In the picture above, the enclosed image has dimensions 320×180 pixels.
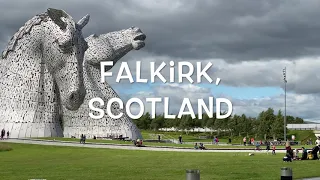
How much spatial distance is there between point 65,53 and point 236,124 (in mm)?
61928

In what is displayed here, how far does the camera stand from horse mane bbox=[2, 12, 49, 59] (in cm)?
4925

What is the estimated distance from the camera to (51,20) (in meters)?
48.5

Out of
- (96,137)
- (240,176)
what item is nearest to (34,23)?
(96,137)

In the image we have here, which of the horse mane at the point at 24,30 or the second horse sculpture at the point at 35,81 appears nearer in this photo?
the second horse sculpture at the point at 35,81

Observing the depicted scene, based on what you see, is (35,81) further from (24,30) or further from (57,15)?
(57,15)

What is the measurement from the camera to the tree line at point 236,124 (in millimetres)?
88625

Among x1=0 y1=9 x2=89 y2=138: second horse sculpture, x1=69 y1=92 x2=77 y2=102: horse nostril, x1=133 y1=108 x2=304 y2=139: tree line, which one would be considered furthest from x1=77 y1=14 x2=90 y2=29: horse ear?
x1=133 y1=108 x2=304 y2=139: tree line

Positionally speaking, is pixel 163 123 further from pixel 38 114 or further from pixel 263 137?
pixel 38 114

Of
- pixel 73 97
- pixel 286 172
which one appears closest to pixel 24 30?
pixel 73 97

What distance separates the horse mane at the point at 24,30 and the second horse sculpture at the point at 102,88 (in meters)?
8.13

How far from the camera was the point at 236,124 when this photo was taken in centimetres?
10181

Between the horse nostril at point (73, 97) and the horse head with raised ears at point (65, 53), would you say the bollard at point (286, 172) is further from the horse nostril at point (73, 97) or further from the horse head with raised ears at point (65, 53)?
the horse nostril at point (73, 97)

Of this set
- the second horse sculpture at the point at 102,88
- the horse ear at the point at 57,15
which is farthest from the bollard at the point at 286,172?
the second horse sculpture at the point at 102,88

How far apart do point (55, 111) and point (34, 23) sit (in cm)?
943
